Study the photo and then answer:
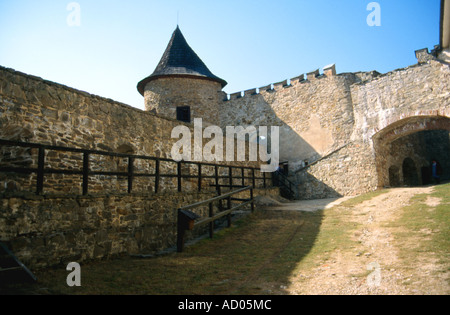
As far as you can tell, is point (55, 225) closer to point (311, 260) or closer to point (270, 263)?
point (270, 263)

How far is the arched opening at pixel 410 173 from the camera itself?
56.4ft

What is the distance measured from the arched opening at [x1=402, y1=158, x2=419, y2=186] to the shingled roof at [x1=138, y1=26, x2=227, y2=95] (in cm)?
1270

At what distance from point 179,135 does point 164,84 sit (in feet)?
31.8

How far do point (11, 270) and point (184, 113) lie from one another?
656 inches

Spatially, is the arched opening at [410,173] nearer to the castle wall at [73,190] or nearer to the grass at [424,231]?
the grass at [424,231]

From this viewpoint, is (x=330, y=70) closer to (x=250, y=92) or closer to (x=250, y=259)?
(x=250, y=92)

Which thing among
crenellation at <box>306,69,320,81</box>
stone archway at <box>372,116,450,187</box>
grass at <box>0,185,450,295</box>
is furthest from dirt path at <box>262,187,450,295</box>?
crenellation at <box>306,69,320,81</box>

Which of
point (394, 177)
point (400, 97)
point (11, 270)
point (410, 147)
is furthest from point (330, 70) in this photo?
point (11, 270)

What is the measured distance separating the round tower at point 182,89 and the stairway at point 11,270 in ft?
52.1

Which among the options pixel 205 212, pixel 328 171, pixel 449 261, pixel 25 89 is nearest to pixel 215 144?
pixel 205 212

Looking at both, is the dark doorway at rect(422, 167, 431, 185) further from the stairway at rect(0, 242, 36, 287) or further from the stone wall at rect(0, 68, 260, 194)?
the stairway at rect(0, 242, 36, 287)

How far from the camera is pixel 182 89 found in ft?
63.8

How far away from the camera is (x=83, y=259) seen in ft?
16.0

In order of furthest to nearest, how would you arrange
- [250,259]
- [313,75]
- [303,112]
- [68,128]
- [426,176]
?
1. [426,176]
2. [303,112]
3. [313,75]
4. [68,128]
5. [250,259]
